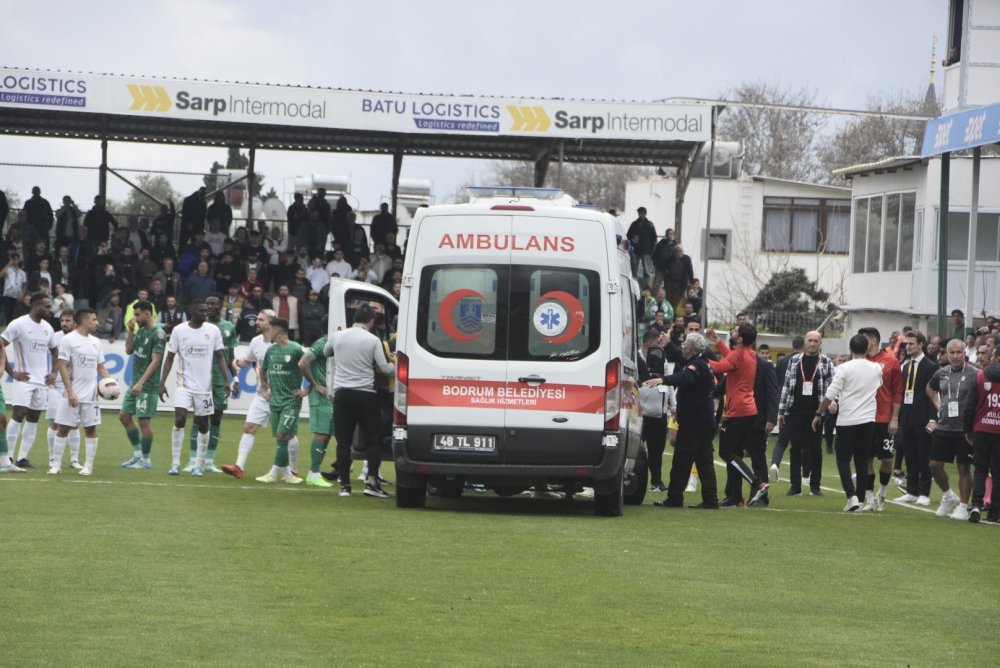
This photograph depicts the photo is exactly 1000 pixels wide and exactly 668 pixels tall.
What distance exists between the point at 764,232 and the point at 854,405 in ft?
174

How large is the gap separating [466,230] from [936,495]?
28.6ft

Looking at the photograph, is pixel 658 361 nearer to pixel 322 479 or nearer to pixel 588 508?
pixel 588 508

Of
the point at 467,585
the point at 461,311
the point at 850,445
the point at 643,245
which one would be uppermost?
the point at 643,245

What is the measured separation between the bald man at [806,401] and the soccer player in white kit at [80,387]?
8.26 meters

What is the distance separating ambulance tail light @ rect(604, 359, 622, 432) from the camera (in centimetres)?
1492

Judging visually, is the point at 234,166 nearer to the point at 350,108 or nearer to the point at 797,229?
the point at 350,108

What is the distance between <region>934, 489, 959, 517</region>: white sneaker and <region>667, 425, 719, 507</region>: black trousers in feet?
8.09

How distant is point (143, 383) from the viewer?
19328 millimetres

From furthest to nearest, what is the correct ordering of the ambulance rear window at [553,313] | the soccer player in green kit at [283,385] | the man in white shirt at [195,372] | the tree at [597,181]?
the tree at [597,181] → the man in white shirt at [195,372] → the soccer player in green kit at [283,385] → the ambulance rear window at [553,313]

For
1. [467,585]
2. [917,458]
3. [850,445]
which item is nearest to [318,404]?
[850,445]

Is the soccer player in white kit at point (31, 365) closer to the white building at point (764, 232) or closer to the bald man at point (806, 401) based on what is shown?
the bald man at point (806, 401)

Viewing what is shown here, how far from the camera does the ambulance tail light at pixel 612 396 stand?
49.0 ft

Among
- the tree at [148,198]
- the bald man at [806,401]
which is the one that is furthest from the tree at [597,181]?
the bald man at [806,401]

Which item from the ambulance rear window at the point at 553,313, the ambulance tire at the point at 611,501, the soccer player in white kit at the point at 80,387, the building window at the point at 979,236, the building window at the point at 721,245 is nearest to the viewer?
the ambulance rear window at the point at 553,313
